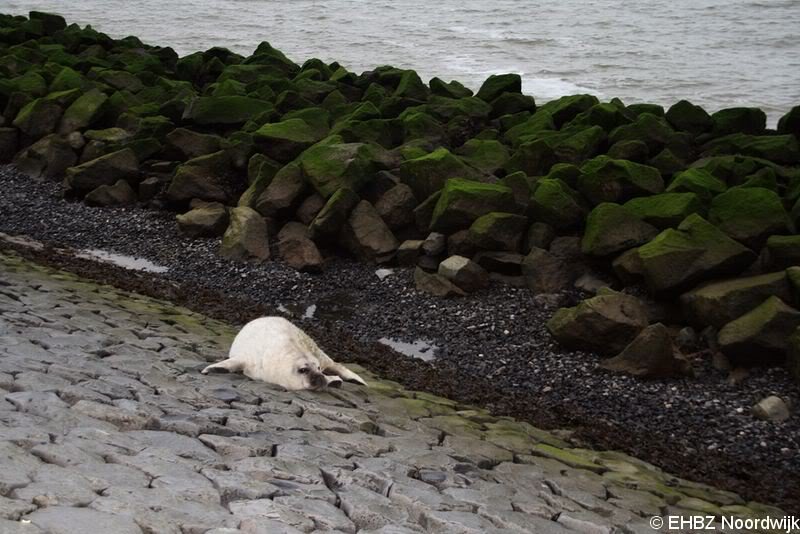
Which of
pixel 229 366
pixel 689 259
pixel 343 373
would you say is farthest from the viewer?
pixel 689 259

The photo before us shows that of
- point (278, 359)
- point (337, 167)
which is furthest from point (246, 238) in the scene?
point (278, 359)

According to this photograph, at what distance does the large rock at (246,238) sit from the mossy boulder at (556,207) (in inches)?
139

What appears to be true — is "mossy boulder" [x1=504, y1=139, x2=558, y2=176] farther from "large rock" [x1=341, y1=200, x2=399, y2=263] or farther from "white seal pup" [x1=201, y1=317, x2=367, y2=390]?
"white seal pup" [x1=201, y1=317, x2=367, y2=390]

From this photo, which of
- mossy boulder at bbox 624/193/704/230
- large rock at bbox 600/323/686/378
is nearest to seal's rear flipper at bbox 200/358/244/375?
large rock at bbox 600/323/686/378

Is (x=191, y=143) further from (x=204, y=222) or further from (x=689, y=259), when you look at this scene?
(x=689, y=259)

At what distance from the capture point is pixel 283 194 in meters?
14.2

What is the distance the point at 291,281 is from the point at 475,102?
6.63 metres

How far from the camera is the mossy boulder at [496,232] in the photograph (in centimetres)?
1269

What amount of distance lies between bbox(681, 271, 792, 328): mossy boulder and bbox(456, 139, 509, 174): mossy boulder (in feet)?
16.0

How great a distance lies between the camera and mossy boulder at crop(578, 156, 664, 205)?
13.3 m

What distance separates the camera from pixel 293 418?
784 cm

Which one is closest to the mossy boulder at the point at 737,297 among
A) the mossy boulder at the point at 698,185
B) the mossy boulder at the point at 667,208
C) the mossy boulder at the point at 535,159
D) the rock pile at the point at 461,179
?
the rock pile at the point at 461,179

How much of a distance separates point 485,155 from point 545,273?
3.70 meters

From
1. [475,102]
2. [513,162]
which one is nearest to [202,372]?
[513,162]
